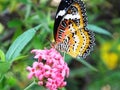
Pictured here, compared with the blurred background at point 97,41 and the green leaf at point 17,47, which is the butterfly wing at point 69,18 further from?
the blurred background at point 97,41

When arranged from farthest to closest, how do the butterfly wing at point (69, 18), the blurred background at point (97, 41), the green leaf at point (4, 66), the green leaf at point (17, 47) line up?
the blurred background at point (97, 41), the butterfly wing at point (69, 18), the green leaf at point (17, 47), the green leaf at point (4, 66)

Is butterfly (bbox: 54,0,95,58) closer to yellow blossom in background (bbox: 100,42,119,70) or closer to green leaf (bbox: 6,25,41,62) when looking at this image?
green leaf (bbox: 6,25,41,62)

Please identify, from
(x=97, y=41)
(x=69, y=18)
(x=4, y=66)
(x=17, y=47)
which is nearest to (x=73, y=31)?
(x=69, y=18)

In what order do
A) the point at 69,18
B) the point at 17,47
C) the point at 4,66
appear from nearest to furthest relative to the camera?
the point at 4,66, the point at 17,47, the point at 69,18

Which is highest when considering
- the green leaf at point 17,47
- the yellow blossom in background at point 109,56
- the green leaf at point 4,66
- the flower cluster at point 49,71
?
the green leaf at point 17,47

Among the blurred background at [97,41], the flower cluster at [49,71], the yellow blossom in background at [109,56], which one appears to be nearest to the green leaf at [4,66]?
the flower cluster at [49,71]

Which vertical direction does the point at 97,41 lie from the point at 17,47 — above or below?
below

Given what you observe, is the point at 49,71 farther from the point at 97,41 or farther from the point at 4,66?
the point at 97,41
